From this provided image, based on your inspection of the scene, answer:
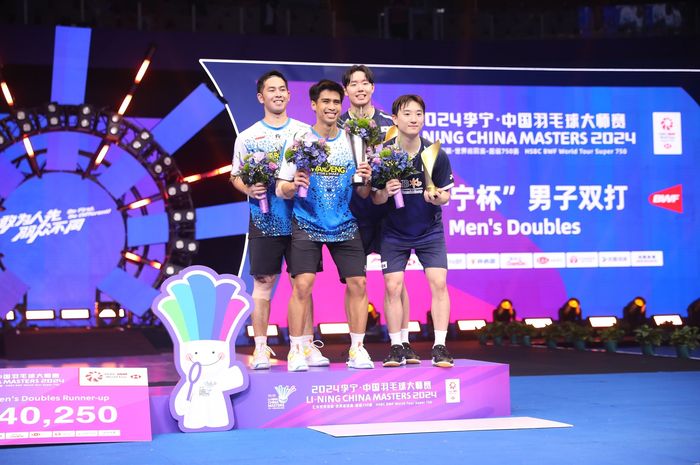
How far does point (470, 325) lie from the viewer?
11930 mm

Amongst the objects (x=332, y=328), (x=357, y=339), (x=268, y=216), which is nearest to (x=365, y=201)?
(x=268, y=216)

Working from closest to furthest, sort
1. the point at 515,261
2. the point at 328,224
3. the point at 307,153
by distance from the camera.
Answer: the point at 307,153 → the point at 328,224 → the point at 515,261

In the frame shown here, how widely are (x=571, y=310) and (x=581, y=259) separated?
0.62m

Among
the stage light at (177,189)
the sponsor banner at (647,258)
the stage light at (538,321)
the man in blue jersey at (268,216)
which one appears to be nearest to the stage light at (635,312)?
the sponsor banner at (647,258)

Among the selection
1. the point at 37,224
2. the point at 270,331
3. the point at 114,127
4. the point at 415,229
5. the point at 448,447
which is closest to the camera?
the point at 448,447

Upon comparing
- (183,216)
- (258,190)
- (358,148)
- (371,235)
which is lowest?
(371,235)

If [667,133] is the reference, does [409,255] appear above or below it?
below

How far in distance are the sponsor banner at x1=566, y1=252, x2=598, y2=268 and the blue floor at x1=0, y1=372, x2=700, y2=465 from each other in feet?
19.1

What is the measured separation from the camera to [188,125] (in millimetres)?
12031

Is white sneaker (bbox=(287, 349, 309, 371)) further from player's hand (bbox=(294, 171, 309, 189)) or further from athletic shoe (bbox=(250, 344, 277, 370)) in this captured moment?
player's hand (bbox=(294, 171, 309, 189))

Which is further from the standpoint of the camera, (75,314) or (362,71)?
(75,314)

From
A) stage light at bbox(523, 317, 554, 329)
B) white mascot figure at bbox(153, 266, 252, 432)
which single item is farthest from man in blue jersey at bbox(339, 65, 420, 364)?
stage light at bbox(523, 317, 554, 329)

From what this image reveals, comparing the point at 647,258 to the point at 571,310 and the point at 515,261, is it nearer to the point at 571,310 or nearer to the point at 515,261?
the point at 571,310

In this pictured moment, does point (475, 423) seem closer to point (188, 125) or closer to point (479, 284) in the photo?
point (479, 284)
